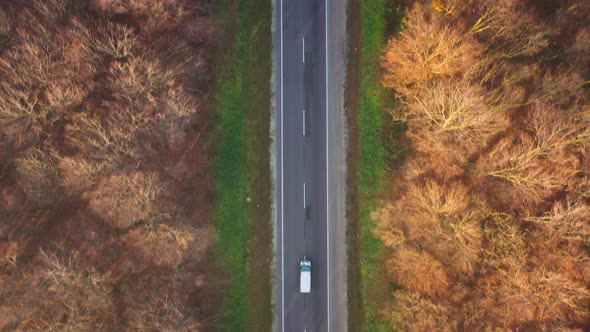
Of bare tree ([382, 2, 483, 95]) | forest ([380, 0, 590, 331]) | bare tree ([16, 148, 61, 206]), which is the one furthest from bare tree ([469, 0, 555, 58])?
bare tree ([16, 148, 61, 206])

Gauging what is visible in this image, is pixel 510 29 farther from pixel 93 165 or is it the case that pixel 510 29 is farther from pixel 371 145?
pixel 93 165

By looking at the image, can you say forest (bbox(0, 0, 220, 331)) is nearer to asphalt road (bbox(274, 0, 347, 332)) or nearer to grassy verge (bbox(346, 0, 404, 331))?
asphalt road (bbox(274, 0, 347, 332))

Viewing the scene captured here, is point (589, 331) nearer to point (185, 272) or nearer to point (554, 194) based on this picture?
point (554, 194)

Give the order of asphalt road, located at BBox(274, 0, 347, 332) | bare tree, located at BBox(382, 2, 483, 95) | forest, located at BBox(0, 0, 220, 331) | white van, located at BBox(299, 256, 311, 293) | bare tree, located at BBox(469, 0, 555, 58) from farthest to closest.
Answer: asphalt road, located at BBox(274, 0, 347, 332) → white van, located at BBox(299, 256, 311, 293) → bare tree, located at BBox(469, 0, 555, 58) → bare tree, located at BBox(382, 2, 483, 95) → forest, located at BBox(0, 0, 220, 331)

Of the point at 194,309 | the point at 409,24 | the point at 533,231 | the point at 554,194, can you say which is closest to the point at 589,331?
the point at 533,231

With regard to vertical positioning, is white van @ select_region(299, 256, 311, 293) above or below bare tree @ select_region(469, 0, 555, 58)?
below

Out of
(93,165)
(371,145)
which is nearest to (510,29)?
(371,145)

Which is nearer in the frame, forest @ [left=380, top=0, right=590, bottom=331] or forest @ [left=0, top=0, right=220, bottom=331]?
forest @ [left=380, top=0, right=590, bottom=331]
